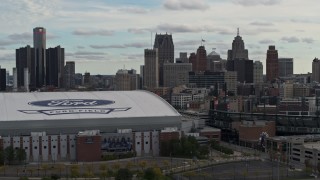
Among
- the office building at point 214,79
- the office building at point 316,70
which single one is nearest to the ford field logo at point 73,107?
the office building at point 214,79

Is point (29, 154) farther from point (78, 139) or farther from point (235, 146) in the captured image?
point (235, 146)

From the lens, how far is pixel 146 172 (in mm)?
32250

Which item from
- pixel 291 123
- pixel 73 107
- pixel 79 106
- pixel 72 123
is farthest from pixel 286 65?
pixel 72 123

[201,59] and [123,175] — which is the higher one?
[201,59]

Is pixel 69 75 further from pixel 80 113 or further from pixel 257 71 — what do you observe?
pixel 80 113

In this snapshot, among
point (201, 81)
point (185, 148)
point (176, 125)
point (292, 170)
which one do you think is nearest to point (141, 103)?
point (176, 125)

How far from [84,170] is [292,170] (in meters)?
13.1

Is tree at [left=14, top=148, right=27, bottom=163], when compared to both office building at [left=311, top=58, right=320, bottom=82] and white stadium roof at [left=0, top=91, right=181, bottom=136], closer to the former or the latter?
white stadium roof at [left=0, top=91, right=181, bottom=136]

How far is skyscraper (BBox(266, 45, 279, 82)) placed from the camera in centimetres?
15912

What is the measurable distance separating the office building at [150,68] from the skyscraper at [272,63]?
35.3 m

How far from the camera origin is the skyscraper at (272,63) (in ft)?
522

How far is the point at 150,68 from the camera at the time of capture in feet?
462

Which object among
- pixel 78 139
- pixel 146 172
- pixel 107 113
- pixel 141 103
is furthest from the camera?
pixel 141 103

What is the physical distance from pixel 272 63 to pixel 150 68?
38024 mm
